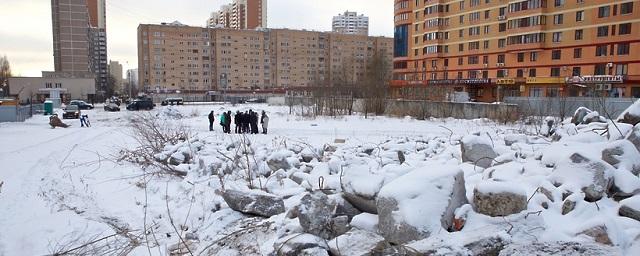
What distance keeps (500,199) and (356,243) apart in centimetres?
180

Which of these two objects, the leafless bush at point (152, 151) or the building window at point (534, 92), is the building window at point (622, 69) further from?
the leafless bush at point (152, 151)

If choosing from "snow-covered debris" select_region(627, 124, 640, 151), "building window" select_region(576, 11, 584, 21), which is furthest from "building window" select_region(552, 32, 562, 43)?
"snow-covered debris" select_region(627, 124, 640, 151)

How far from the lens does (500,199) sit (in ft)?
17.5

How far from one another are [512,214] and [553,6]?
177ft

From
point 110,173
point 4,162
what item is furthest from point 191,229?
point 4,162

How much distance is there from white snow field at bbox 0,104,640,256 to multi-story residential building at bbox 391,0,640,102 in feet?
100

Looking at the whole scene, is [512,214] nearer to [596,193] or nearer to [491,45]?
[596,193]

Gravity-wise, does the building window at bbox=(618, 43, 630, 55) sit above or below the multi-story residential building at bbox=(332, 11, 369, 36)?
below

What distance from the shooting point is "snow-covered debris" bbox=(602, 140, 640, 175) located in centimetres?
598

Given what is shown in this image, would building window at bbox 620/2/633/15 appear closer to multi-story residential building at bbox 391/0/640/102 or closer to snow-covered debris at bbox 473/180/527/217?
multi-story residential building at bbox 391/0/640/102

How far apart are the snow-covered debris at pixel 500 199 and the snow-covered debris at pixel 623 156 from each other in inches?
65.6

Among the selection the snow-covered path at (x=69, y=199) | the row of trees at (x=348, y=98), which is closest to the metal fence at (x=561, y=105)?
the row of trees at (x=348, y=98)

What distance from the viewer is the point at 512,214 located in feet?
17.3

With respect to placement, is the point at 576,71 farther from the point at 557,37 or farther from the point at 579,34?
the point at 557,37
